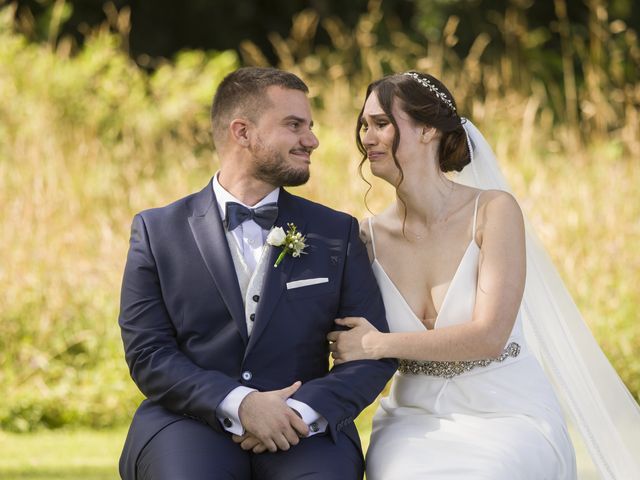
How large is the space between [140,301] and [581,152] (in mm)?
5080

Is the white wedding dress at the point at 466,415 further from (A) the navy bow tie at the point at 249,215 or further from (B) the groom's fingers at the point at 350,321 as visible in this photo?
(A) the navy bow tie at the point at 249,215

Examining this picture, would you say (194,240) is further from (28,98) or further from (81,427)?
(28,98)

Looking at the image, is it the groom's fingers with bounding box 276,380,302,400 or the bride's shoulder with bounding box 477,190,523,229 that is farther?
→ the bride's shoulder with bounding box 477,190,523,229

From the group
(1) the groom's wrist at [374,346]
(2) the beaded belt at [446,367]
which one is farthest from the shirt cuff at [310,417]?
(2) the beaded belt at [446,367]

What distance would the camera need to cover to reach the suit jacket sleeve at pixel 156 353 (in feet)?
11.1

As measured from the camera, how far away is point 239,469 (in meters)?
3.34

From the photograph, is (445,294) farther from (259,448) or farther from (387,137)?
(259,448)

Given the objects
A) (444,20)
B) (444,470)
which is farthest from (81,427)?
(444,20)

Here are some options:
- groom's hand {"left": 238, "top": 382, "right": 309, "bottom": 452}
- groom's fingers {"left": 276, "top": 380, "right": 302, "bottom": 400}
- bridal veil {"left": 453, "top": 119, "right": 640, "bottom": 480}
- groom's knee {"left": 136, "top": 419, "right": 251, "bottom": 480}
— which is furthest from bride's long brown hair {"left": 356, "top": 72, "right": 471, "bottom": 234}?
groom's knee {"left": 136, "top": 419, "right": 251, "bottom": 480}

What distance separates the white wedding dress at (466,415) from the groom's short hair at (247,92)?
26.8 inches

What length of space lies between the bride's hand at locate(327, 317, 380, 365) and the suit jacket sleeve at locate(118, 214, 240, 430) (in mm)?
349

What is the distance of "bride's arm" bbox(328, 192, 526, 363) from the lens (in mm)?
3520

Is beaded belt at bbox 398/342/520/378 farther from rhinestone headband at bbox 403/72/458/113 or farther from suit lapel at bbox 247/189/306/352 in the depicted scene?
rhinestone headband at bbox 403/72/458/113

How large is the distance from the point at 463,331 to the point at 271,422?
72 cm
